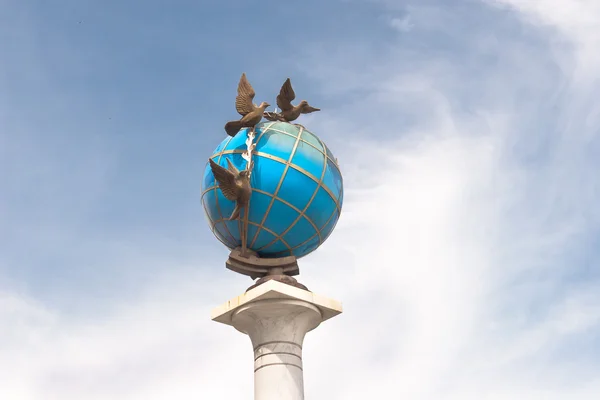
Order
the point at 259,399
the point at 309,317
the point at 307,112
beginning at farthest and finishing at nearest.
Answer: the point at 307,112, the point at 309,317, the point at 259,399

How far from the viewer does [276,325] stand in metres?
13.5

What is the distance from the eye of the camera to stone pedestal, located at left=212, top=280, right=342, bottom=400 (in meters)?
12.9

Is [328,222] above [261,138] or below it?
below

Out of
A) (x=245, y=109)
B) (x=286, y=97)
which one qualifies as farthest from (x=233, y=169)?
(x=286, y=97)

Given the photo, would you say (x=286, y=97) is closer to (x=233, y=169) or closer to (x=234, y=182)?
(x=233, y=169)

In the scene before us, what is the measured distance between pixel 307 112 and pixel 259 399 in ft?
21.3

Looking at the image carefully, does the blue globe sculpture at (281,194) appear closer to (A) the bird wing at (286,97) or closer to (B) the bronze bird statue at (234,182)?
(B) the bronze bird statue at (234,182)

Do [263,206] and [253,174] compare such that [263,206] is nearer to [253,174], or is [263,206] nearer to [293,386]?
[253,174]

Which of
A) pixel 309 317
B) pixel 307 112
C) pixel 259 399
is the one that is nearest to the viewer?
pixel 259 399

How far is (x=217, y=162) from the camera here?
14.1 metres

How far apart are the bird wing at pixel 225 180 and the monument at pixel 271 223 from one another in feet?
0.06

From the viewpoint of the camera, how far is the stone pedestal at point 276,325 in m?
12.9

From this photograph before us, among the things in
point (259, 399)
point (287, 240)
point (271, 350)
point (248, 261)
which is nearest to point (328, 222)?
point (287, 240)

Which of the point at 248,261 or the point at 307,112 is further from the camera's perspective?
the point at 307,112
